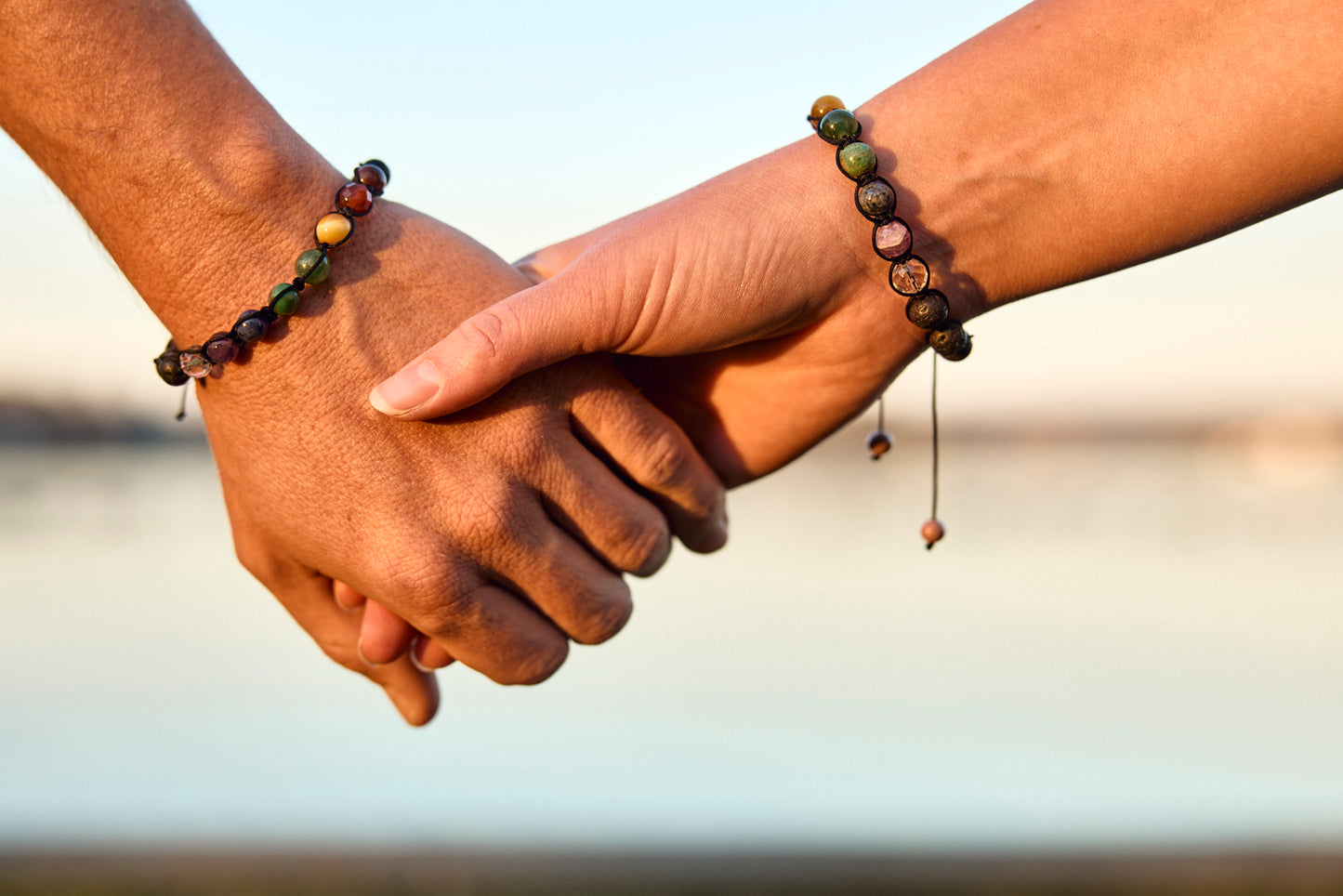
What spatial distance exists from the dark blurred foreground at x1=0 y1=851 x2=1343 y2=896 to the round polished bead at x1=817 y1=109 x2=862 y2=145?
2.61m

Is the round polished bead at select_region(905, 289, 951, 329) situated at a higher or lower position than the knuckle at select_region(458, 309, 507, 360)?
higher

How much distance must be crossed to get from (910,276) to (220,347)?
3.56ft

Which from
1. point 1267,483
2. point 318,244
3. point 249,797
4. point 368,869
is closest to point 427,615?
point 318,244

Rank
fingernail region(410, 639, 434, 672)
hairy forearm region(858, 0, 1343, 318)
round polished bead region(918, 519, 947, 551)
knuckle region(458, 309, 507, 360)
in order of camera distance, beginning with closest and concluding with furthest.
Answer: hairy forearm region(858, 0, 1343, 318)
knuckle region(458, 309, 507, 360)
round polished bead region(918, 519, 947, 551)
fingernail region(410, 639, 434, 672)

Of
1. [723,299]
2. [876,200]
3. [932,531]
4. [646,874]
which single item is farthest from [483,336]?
[646,874]

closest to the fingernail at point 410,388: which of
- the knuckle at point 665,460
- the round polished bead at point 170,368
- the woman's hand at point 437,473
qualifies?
the woman's hand at point 437,473

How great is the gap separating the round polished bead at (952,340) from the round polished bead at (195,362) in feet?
3.79

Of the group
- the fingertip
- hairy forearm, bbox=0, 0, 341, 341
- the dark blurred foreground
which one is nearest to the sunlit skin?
hairy forearm, bbox=0, 0, 341, 341

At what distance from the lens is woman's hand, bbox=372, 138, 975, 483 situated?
5.07 ft

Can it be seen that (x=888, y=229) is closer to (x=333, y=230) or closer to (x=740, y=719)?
Result: (x=333, y=230)

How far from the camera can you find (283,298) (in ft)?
5.14

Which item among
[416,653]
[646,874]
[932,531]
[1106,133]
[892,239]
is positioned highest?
[1106,133]

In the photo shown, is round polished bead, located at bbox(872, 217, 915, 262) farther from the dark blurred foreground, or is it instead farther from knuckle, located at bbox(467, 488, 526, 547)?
the dark blurred foreground

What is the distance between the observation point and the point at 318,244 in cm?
162
